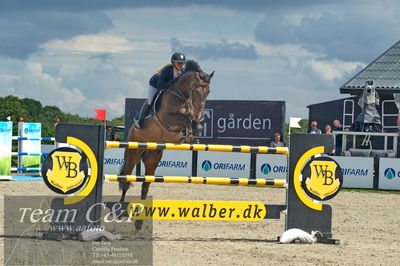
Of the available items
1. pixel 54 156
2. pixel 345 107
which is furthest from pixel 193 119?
pixel 345 107

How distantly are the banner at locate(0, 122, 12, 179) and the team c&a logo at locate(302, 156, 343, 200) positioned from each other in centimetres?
1185

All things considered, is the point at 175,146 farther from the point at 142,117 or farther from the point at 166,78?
the point at 142,117

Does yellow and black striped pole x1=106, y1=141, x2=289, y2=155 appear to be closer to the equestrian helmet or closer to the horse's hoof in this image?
the horse's hoof

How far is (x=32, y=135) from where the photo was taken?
838 inches

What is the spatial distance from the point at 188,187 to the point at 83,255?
38.4ft

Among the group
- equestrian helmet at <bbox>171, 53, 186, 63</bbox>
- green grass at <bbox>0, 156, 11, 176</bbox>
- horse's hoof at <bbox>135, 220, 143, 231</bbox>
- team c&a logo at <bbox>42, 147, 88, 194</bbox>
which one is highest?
equestrian helmet at <bbox>171, 53, 186, 63</bbox>

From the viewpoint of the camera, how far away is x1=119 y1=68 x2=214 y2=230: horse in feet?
32.7

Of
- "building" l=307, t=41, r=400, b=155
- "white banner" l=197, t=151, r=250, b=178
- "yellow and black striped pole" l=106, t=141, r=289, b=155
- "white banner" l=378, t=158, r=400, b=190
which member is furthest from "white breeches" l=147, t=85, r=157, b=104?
"building" l=307, t=41, r=400, b=155

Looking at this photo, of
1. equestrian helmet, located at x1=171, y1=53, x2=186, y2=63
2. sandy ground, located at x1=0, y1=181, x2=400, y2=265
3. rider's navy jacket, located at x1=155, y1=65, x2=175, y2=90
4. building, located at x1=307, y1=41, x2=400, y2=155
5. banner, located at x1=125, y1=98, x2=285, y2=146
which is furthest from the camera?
building, located at x1=307, y1=41, x2=400, y2=155

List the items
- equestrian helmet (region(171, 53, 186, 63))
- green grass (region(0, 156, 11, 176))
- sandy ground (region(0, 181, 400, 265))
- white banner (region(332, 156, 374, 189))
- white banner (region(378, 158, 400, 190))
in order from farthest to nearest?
white banner (region(332, 156, 374, 189)) < white banner (region(378, 158, 400, 190)) < green grass (region(0, 156, 11, 176)) < equestrian helmet (region(171, 53, 186, 63)) < sandy ground (region(0, 181, 400, 265))

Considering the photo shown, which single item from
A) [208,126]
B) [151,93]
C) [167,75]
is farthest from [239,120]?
[167,75]

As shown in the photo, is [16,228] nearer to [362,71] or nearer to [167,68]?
[167,68]

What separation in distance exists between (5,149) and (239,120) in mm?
9185

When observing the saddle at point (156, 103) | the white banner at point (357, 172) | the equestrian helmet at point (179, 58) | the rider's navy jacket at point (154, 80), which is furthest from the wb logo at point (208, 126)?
the equestrian helmet at point (179, 58)
